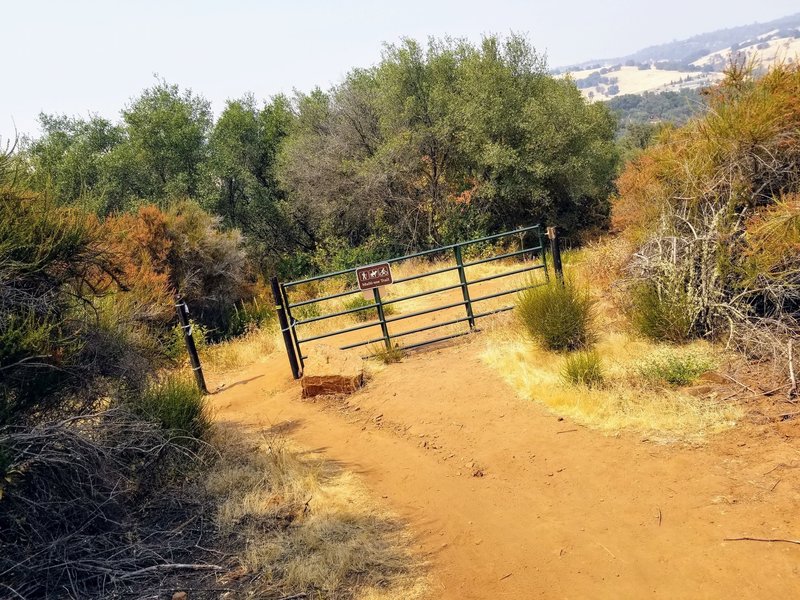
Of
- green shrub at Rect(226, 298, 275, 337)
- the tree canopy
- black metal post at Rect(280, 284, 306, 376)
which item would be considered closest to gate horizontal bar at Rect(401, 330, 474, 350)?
black metal post at Rect(280, 284, 306, 376)

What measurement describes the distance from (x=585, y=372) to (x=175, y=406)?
4.24 metres

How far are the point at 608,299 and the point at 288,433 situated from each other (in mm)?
5421

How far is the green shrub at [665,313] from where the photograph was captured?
21.6 feet

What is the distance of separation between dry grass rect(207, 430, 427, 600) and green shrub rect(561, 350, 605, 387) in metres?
2.56

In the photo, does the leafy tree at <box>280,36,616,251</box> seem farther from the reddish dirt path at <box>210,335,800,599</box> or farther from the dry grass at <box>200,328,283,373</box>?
the reddish dirt path at <box>210,335,800,599</box>

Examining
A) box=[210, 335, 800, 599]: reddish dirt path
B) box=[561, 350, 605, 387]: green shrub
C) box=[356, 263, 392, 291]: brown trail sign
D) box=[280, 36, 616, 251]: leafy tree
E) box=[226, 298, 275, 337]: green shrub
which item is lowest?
box=[226, 298, 275, 337]: green shrub

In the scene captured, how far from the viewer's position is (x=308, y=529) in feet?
13.9

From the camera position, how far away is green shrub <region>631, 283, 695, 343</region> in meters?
6.57

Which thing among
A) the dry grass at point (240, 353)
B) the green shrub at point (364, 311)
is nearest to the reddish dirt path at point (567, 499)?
the dry grass at point (240, 353)

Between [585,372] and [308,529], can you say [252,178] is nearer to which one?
[585,372]

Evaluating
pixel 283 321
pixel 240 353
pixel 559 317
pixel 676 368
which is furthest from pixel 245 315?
pixel 676 368

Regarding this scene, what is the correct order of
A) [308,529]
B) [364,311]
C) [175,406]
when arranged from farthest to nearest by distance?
[364,311]
[175,406]
[308,529]

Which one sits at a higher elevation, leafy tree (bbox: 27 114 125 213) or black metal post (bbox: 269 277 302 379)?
leafy tree (bbox: 27 114 125 213)

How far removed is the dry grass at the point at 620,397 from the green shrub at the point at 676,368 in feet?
0.41
